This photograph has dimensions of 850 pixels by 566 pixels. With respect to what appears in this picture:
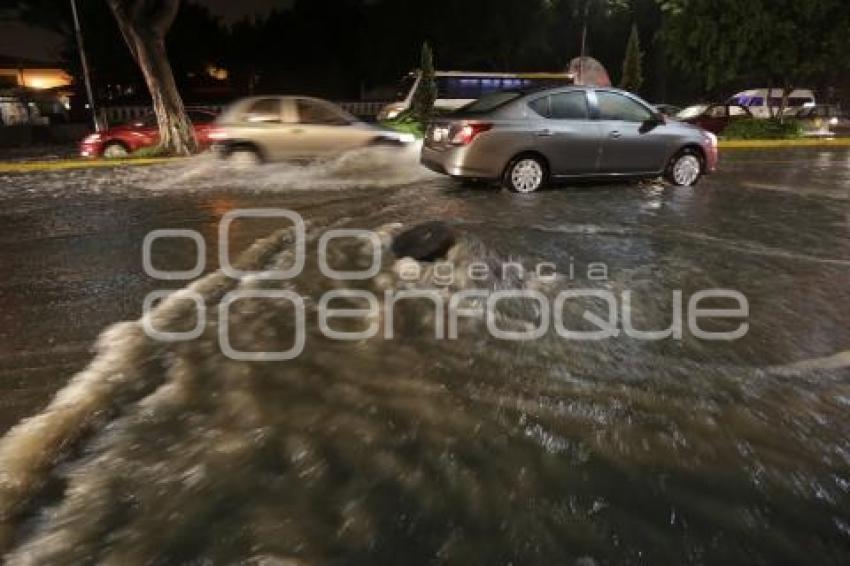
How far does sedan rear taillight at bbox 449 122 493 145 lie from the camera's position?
29.3ft

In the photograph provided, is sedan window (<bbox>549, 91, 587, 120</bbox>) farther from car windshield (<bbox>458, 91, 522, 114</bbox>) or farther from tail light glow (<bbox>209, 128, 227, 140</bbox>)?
tail light glow (<bbox>209, 128, 227, 140</bbox>)

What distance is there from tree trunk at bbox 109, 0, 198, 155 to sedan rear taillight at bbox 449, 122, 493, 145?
873 cm

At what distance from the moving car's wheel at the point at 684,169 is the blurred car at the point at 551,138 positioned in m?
0.19

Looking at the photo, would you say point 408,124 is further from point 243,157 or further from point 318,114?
point 243,157

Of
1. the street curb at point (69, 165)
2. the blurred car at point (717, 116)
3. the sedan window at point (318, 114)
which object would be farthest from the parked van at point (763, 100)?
the street curb at point (69, 165)

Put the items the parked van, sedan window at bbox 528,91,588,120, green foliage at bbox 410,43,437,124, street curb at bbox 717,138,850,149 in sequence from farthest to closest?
the parked van → green foliage at bbox 410,43,437,124 → street curb at bbox 717,138,850,149 → sedan window at bbox 528,91,588,120

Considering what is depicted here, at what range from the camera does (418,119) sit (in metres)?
21.4

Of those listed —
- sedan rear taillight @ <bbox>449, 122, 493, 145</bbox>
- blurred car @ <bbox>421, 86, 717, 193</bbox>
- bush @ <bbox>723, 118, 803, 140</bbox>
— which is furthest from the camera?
bush @ <bbox>723, 118, 803, 140</bbox>

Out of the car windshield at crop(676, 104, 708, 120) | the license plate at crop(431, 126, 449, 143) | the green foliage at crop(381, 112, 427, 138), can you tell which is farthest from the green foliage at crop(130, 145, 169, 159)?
the car windshield at crop(676, 104, 708, 120)

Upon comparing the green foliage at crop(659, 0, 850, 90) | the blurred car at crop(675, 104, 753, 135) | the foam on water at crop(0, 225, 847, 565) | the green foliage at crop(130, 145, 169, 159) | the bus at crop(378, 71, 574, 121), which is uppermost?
the green foliage at crop(659, 0, 850, 90)

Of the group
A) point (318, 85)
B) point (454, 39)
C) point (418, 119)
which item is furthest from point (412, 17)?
point (418, 119)

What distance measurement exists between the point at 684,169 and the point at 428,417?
8447mm

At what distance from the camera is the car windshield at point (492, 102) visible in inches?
365

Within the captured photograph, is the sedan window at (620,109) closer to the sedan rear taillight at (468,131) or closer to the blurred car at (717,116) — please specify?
the sedan rear taillight at (468,131)
